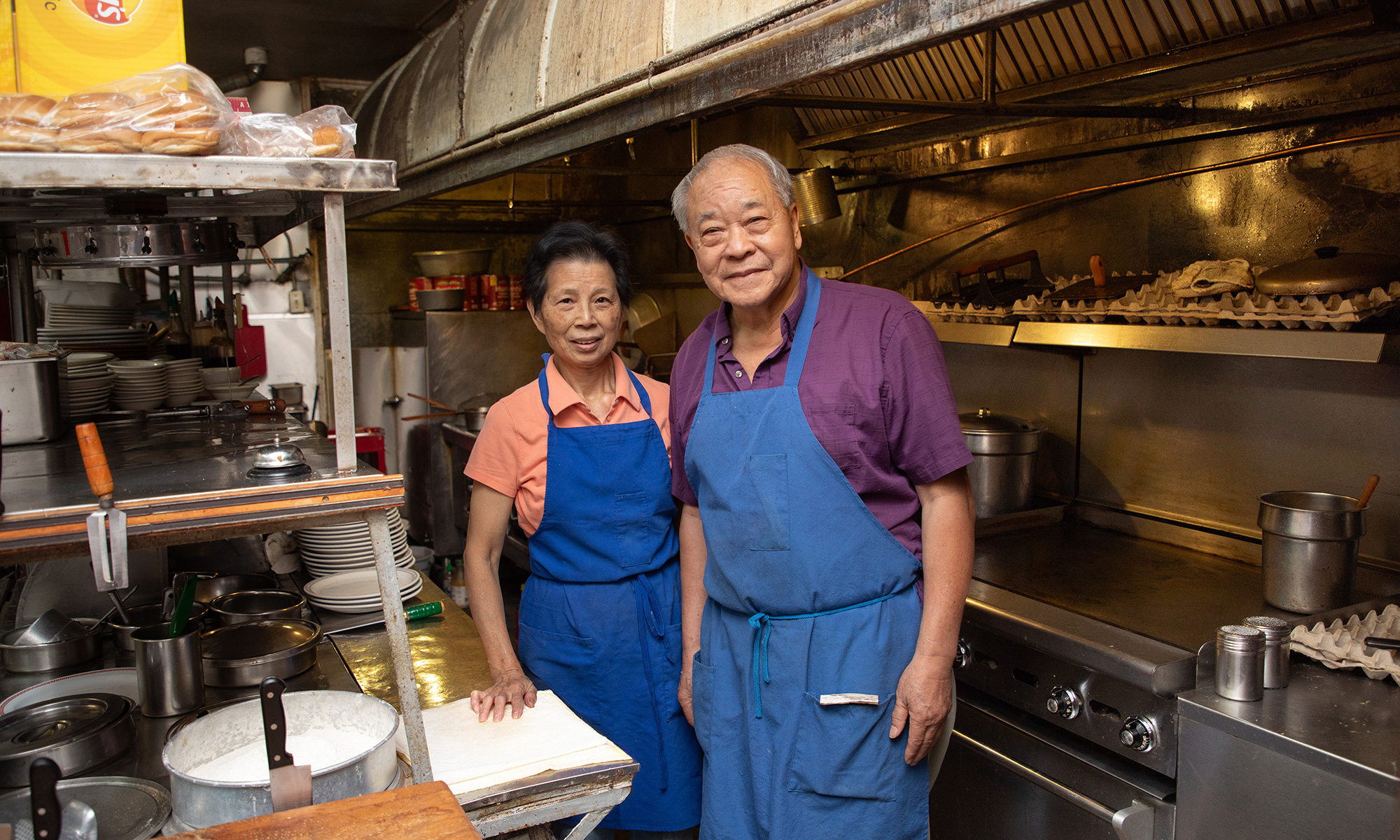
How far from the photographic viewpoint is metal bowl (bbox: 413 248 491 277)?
621 centimetres

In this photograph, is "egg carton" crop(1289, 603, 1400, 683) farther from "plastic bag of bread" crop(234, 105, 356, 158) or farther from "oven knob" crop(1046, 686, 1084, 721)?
"plastic bag of bread" crop(234, 105, 356, 158)

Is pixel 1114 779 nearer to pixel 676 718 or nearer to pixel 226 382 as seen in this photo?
pixel 676 718

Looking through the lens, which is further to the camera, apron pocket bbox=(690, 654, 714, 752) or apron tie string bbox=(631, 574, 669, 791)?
apron tie string bbox=(631, 574, 669, 791)

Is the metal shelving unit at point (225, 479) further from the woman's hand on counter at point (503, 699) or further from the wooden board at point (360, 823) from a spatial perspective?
the woman's hand on counter at point (503, 699)

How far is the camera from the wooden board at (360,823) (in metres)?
1.14

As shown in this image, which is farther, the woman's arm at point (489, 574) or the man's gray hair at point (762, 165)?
the woman's arm at point (489, 574)

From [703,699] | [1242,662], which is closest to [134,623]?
[703,699]

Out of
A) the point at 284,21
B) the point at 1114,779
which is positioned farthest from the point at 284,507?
the point at 284,21

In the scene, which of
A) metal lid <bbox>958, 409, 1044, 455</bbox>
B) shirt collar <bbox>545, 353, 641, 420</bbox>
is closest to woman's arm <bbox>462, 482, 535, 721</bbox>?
shirt collar <bbox>545, 353, 641, 420</bbox>

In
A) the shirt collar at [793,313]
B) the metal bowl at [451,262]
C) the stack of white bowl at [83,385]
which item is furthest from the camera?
the metal bowl at [451,262]

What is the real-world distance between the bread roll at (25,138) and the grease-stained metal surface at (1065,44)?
64.5 inches

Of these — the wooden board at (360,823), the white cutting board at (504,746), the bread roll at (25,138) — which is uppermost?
the bread roll at (25,138)

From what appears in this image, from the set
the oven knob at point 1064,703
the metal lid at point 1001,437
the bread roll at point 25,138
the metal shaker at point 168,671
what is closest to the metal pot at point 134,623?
the metal shaker at point 168,671

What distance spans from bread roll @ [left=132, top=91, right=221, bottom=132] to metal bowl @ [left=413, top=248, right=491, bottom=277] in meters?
5.07
